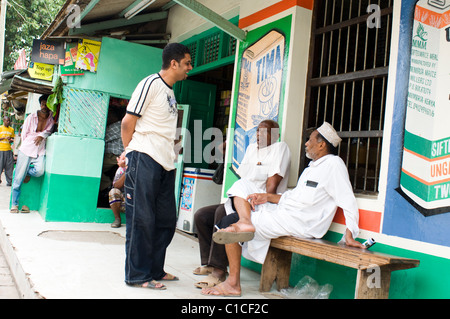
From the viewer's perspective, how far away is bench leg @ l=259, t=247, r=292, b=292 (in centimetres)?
371

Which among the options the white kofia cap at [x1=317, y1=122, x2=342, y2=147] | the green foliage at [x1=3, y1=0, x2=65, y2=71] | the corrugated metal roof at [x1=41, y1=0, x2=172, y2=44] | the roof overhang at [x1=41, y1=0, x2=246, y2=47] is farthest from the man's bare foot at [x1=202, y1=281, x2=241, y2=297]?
the green foliage at [x1=3, y1=0, x2=65, y2=71]

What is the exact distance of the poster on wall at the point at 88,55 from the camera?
21.5 feet

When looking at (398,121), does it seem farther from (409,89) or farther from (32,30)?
(32,30)

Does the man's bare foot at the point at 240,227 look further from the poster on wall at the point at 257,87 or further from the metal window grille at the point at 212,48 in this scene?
the metal window grille at the point at 212,48

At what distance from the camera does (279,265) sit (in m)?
3.76

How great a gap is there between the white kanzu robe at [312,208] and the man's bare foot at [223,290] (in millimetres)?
318

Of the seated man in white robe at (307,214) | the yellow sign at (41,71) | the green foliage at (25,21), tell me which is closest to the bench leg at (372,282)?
the seated man in white robe at (307,214)

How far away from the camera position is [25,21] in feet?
46.4

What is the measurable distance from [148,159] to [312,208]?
1354 millimetres

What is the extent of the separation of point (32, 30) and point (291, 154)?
13801 millimetres

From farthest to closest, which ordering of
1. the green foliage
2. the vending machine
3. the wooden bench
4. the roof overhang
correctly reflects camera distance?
the green foliage < the vending machine < the roof overhang < the wooden bench

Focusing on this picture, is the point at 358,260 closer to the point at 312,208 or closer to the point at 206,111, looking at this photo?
the point at 312,208

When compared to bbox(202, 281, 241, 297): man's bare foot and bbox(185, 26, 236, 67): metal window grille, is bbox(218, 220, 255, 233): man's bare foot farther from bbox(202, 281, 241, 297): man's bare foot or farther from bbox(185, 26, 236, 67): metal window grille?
bbox(185, 26, 236, 67): metal window grille

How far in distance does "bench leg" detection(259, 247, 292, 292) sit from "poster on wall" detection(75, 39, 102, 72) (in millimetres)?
4371
